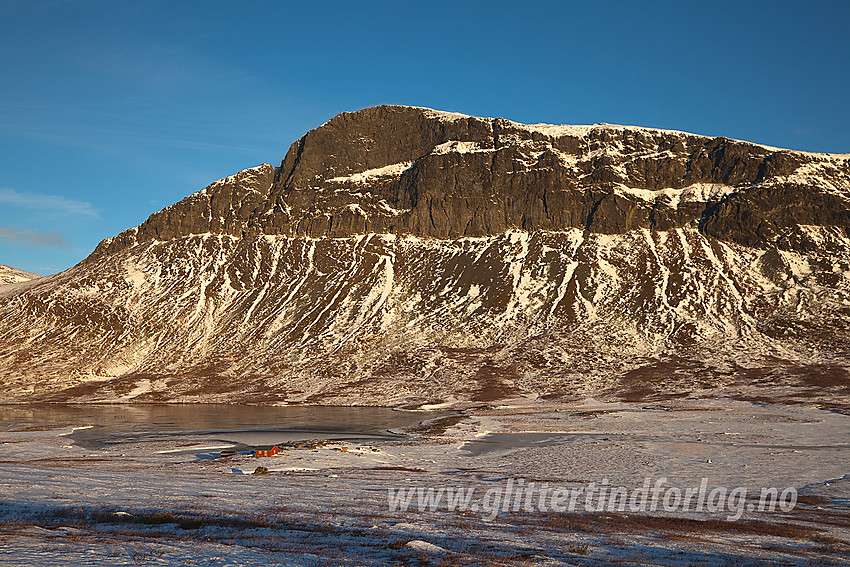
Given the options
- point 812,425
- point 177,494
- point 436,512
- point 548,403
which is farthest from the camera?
point 548,403

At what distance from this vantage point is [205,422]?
81938 mm

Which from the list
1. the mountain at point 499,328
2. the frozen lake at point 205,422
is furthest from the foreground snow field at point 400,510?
the mountain at point 499,328

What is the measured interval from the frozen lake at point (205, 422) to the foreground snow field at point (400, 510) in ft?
25.4

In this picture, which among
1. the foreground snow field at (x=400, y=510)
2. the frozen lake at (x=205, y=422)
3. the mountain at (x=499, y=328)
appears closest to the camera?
the foreground snow field at (x=400, y=510)

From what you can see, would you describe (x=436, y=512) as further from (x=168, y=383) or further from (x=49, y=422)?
(x=168, y=383)

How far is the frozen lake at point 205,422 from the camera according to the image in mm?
64125

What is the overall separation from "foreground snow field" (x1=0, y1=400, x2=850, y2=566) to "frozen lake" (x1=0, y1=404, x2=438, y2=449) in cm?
775

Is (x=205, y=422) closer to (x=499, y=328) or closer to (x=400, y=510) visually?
(x=400, y=510)

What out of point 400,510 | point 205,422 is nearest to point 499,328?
point 205,422

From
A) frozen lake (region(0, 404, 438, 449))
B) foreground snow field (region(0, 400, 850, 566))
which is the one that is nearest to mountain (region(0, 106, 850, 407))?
frozen lake (region(0, 404, 438, 449))

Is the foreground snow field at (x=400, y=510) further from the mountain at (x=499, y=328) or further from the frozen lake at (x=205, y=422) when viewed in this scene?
the mountain at (x=499, y=328)

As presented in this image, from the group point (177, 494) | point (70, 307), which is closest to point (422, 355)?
point (70, 307)

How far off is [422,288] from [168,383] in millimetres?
78043

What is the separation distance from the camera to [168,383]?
144 m
